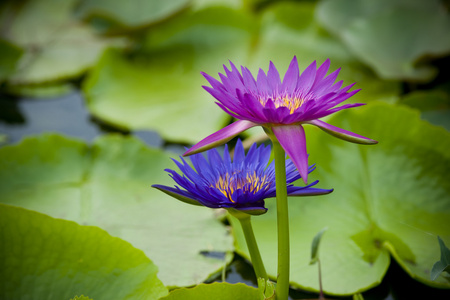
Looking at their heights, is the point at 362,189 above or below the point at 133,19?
below

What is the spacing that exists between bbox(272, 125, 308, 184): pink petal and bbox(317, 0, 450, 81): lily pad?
105 cm

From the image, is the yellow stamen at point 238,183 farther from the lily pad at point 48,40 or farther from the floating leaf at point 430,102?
the lily pad at point 48,40

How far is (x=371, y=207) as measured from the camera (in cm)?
105

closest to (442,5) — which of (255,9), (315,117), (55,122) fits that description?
(255,9)

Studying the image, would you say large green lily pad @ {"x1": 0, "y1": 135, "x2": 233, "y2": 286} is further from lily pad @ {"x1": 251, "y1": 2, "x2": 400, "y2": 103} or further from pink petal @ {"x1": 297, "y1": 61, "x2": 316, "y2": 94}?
lily pad @ {"x1": 251, "y1": 2, "x2": 400, "y2": 103}

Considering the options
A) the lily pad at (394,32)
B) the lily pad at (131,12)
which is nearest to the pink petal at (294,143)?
the lily pad at (394,32)

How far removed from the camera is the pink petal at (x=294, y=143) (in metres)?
0.54

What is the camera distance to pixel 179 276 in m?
0.96

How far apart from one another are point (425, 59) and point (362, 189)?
74 cm

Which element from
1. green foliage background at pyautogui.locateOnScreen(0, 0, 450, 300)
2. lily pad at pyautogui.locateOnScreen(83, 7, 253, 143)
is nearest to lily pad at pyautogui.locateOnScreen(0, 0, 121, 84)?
green foliage background at pyautogui.locateOnScreen(0, 0, 450, 300)

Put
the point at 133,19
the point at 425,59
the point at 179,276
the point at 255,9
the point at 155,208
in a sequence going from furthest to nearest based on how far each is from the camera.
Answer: the point at 255,9
the point at 133,19
the point at 425,59
the point at 155,208
the point at 179,276

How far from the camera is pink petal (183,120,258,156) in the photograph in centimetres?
56

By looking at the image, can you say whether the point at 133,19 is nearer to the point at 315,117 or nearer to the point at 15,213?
the point at 15,213

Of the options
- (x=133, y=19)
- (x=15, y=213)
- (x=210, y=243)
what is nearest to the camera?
(x=15, y=213)
